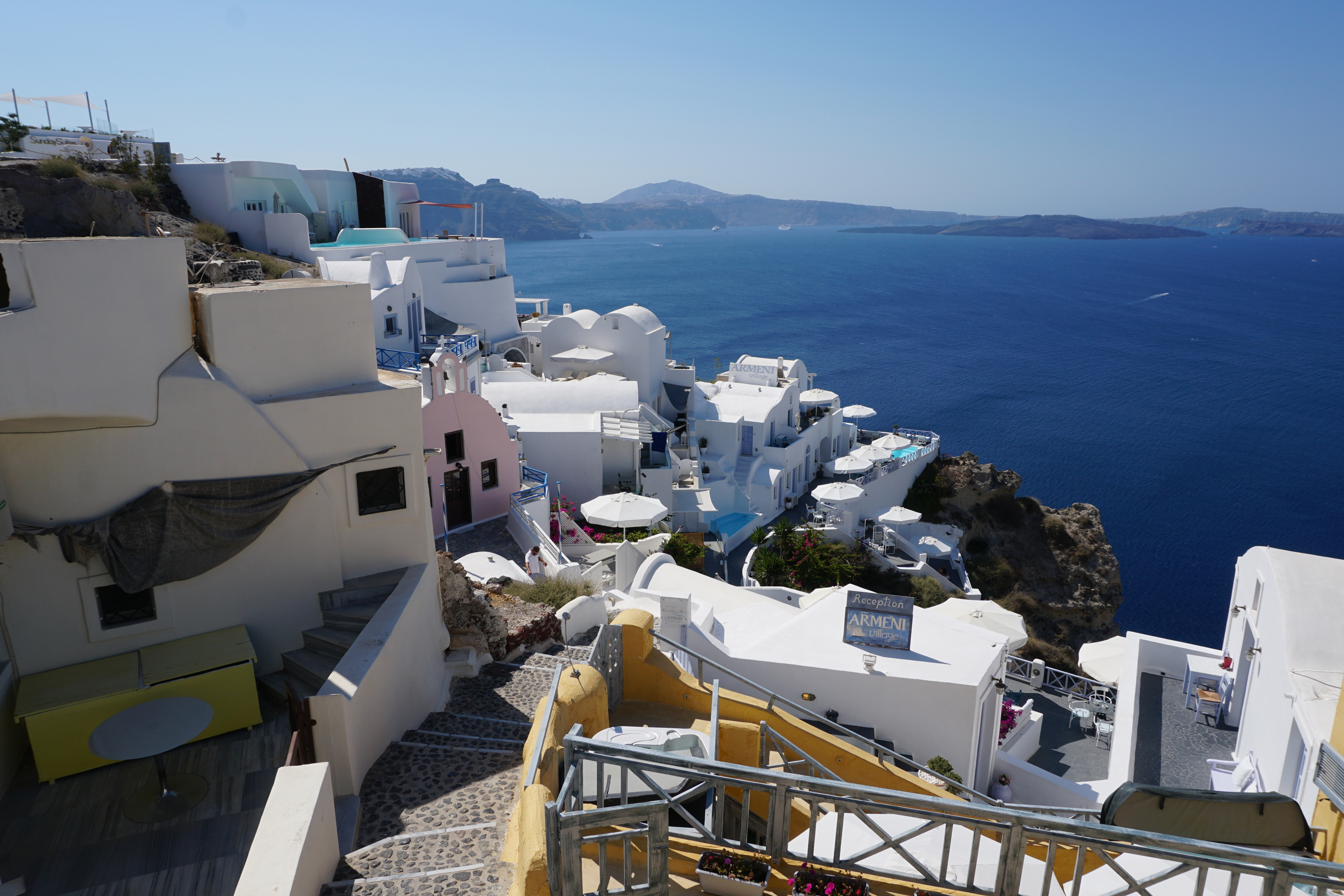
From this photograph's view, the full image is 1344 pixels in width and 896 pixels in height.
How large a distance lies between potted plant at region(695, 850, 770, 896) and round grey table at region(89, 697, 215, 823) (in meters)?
5.74

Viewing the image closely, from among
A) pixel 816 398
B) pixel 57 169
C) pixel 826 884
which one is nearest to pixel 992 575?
pixel 816 398

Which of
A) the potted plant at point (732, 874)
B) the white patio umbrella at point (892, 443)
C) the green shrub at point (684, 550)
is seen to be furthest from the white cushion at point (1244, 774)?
the white patio umbrella at point (892, 443)

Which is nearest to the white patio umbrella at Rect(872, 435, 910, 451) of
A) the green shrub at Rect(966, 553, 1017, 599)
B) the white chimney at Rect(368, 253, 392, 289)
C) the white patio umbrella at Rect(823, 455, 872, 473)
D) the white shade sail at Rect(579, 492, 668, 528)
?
the white patio umbrella at Rect(823, 455, 872, 473)

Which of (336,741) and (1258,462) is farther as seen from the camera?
(1258,462)

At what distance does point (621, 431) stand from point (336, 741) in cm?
2346

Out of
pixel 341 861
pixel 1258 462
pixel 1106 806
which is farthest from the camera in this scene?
pixel 1258 462

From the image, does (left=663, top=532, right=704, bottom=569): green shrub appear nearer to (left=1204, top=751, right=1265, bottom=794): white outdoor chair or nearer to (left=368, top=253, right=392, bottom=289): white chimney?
(left=368, top=253, right=392, bottom=289): white chimney

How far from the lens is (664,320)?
4717 inches

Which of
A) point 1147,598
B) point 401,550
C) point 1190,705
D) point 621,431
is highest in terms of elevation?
point 401,550

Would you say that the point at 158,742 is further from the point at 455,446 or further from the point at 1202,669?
the point at 1202,669

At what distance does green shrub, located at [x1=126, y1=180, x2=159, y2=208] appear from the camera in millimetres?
39594

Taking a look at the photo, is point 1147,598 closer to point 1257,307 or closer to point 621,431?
point 621,431

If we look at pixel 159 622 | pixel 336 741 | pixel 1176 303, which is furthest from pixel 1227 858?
pixel 1176 303

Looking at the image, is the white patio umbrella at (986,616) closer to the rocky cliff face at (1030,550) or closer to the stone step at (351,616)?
the stone step at (351,616)
